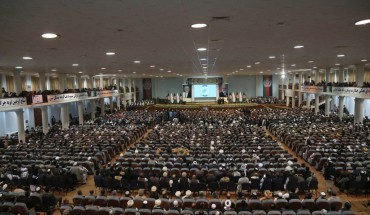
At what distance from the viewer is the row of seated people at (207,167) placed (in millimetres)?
12695

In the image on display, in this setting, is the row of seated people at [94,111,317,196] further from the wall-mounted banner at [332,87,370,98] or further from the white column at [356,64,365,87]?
the white column at [356,64,365,87]

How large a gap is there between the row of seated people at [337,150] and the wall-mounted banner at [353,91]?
2.88m

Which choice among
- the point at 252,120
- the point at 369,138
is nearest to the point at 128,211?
the point at 369,138

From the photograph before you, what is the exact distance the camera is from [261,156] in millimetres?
16688

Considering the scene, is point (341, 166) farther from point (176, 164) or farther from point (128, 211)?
point (128, 211)

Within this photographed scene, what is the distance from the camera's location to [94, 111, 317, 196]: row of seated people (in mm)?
12695

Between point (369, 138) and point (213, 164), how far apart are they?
12.9 m

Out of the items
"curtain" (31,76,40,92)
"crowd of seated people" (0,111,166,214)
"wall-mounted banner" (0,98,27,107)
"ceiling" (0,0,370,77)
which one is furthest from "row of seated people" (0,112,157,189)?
"curtain" (31,76,40,92)

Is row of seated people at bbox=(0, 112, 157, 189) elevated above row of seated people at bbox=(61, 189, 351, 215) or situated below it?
above

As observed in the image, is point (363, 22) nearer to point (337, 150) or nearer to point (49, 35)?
point (49, 35)

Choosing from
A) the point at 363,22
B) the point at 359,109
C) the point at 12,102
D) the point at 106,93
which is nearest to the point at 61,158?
the point at 12,102

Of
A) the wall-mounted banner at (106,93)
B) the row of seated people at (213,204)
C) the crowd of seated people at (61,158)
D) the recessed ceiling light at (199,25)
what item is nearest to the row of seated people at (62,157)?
the crowd of seated people at (61,158)

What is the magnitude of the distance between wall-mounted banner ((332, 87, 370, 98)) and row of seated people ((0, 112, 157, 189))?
66.0ft

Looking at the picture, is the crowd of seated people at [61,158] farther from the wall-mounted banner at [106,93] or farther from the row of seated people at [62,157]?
the wall-mounted banner at [106,93]
